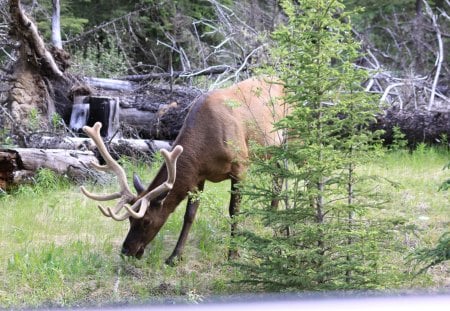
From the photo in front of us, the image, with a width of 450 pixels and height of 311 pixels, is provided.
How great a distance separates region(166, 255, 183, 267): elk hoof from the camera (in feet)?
22.8

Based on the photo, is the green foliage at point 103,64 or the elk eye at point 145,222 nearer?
the elk eye at point 145,222

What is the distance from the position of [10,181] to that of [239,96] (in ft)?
10.9

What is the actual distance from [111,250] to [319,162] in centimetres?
286

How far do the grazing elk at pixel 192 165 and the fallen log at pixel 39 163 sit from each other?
2578 mm

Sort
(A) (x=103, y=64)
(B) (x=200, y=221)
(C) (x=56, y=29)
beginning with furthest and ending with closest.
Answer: (A) (x=103, y=64) < (C) (x=56, y=29) < (B) (x=200, y=221)

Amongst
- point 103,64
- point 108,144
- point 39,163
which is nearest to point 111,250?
point 39,163

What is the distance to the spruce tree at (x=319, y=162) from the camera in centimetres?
515

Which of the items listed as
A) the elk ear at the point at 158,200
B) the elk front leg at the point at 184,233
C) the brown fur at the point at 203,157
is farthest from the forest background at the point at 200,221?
the elk ear at the point at 158,200

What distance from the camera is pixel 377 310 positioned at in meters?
1.09

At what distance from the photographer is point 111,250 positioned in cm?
715

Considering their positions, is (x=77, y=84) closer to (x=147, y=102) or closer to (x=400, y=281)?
(x=147, y=102)

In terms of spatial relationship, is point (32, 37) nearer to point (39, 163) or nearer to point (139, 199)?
Answer: point (39, 163)

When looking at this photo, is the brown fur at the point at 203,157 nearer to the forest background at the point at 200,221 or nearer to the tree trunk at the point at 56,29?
the forest background at the point at 200,221

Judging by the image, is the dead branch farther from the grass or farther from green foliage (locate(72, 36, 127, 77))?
green foliage (locate(72, 36, 127, 77))
